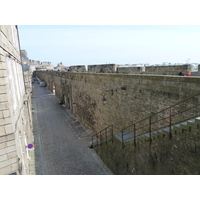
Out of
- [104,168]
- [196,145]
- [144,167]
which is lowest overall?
[104,168]

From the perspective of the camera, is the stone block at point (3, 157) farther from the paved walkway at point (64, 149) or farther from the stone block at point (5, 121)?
the paved walkway at point (64, 149)

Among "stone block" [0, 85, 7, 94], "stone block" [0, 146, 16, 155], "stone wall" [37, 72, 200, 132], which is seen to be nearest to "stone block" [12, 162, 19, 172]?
"stone block" [0, 146, 16, 155]

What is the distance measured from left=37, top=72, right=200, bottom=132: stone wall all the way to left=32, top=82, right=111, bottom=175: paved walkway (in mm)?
1749

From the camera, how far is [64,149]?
11.7 metres

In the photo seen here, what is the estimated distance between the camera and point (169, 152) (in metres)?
5.20

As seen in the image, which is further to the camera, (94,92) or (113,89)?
(94,92)

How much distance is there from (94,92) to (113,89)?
3089 millimetres

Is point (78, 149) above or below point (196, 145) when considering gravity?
below

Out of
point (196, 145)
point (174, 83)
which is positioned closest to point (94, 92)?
point (174, 83)

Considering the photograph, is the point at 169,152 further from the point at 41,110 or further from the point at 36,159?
the point at 41,110

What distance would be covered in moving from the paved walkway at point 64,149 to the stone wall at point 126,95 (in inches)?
68.9

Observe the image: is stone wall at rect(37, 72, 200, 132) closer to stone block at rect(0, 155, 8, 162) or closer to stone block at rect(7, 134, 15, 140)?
stone block at rect(7, 134, 15, 140)

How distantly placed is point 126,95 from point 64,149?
625 centimetres

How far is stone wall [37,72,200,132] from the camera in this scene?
634 centimetres
